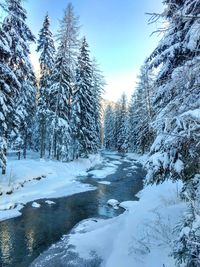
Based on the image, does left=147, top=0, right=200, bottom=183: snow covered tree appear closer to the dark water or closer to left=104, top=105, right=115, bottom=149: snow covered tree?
the dark water

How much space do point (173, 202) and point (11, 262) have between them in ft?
18.7

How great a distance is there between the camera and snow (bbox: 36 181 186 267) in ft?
24.6

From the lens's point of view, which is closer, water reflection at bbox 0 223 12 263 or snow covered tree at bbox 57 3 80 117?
water reflection at bbox 0 223 12 263

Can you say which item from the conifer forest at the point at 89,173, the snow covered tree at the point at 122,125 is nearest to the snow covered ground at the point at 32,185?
the conifer forest at the point at 89,173

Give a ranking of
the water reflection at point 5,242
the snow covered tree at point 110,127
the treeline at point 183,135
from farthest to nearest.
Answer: the snow covered tree at point 110,127 → the water reflection at point 5,242 → the treeline at point 183,135

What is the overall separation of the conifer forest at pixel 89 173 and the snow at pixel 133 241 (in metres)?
0.04

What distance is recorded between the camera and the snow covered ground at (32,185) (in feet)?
50.3

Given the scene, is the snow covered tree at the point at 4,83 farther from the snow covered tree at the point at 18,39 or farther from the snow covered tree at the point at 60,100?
the snow covered tree at the point at 60,100

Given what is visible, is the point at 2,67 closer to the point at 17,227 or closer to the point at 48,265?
the point at 17,227

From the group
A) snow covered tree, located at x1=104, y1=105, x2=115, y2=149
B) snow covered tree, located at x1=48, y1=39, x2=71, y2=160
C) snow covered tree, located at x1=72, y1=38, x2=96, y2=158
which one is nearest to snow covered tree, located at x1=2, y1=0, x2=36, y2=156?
snow covered tree, located at x1=48, y1=39, x2=71, y2=160

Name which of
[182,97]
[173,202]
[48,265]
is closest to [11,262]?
[48,265]

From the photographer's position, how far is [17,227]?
12086 mm

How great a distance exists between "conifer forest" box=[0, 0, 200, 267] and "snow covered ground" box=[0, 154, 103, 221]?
6 cm

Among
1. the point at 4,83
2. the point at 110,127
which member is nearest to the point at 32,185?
the point at 4,83
